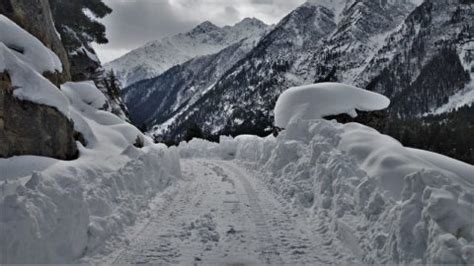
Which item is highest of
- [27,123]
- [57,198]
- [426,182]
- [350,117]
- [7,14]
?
[7,14]

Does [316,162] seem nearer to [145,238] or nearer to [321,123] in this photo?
[321,123]

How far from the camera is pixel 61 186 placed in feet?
31.6

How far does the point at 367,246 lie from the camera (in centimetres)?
861

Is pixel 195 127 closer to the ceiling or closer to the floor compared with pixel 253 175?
closer to the ceiling

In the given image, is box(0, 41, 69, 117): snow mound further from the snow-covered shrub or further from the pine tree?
the pine tree

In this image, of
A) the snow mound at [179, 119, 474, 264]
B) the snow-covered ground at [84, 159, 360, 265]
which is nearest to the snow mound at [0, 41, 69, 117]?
the snow-covered ground at [84, 159, 360, 265]

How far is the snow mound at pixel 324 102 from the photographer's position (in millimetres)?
22297

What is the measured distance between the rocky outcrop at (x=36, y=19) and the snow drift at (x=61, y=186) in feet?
5.61

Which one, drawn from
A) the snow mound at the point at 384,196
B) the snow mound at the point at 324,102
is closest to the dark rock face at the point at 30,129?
the snow mound at the point at 384,196

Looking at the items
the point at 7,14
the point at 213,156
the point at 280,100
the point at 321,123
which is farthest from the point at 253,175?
the point at 213,156

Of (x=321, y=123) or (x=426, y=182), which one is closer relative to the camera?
(x=426, y=182)

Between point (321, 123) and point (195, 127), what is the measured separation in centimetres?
5154

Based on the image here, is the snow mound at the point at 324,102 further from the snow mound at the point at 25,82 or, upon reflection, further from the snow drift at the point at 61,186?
the snow mound at the point at 25,82

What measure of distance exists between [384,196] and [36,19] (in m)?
13.7
